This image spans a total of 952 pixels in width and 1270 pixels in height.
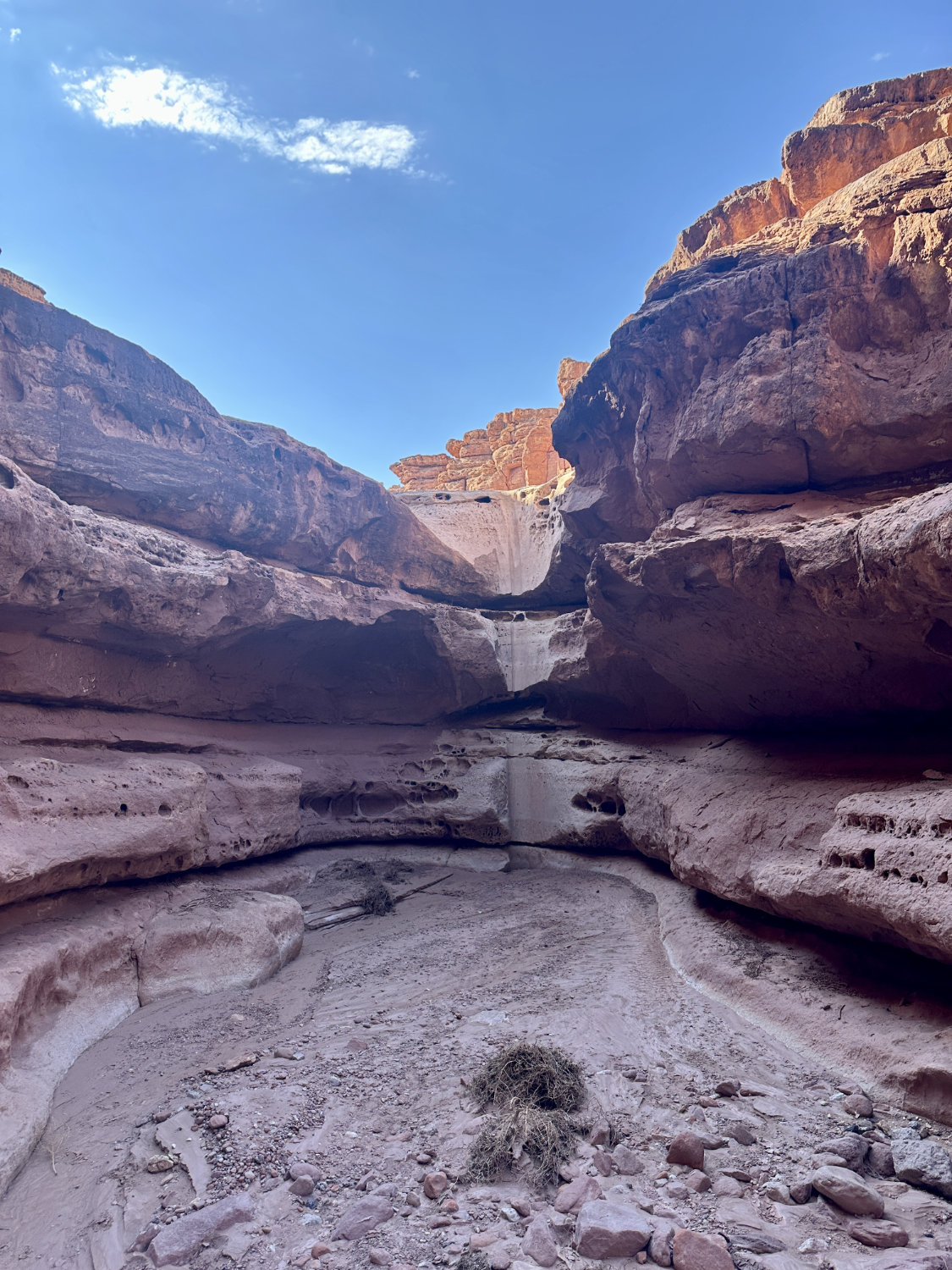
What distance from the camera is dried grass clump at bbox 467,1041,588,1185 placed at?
310 centimetres

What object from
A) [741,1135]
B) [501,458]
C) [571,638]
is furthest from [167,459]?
[501,458]

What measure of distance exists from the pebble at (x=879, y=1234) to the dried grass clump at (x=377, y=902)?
6124 millimetres

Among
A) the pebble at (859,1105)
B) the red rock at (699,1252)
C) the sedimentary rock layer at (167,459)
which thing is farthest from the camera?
the sedimentary rock layer at (167,459)

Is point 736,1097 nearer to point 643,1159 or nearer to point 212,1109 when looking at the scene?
point 643,1159

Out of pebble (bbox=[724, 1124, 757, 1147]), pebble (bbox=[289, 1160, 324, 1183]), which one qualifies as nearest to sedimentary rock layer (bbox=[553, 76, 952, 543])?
pebble (bbox=[724, 1124, 757, 1147])

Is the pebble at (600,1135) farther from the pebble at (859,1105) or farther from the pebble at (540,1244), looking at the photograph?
the pebble at (859,1105)

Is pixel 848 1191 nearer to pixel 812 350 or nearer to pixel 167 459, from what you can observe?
pixel 812 350

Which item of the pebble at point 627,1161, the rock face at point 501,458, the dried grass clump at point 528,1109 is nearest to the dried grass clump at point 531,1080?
the dried grass clump at point 528,1109

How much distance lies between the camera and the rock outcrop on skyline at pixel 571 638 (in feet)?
16.4

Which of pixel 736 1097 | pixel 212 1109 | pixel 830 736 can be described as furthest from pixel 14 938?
pixel 830 736

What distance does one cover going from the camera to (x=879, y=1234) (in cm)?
247

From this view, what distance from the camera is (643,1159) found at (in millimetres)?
3111

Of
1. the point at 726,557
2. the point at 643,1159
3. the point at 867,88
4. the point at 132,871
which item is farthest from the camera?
the point at 867,88

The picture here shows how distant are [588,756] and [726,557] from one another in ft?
15.7
